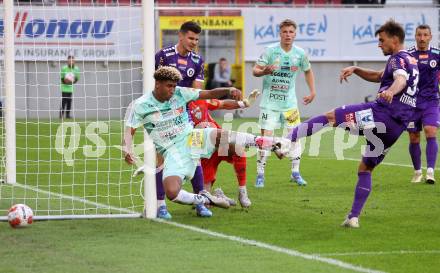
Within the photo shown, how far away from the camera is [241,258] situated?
7805mm

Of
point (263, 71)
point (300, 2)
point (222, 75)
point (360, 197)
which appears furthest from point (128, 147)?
point (300, 2)

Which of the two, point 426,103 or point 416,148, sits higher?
point 426,103

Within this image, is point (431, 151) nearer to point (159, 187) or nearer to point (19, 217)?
point (159, 187)

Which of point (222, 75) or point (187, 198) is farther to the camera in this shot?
point (222, 75)

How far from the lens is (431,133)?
45.3 ft

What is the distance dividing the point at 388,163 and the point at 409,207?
5980 millimetres

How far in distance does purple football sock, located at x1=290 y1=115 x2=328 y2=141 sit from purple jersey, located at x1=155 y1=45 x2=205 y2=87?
1.66 meters

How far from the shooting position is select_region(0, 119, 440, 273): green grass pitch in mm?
7637

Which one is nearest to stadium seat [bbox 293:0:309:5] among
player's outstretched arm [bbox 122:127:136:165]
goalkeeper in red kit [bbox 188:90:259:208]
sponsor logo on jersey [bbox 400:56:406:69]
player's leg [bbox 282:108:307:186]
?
player's leg [bbox 282:108:307:186]

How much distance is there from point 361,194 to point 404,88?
1.22 metres

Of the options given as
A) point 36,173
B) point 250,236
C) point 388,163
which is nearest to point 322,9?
point 388,163

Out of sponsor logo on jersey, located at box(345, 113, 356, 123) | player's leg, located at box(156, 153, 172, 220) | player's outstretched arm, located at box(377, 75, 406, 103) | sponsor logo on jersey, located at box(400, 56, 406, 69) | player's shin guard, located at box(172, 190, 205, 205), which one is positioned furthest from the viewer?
player's leg, located at box(156, 153, 172, 220)

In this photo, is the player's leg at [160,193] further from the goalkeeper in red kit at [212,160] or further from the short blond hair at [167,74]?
the short blond hair at [167,74]

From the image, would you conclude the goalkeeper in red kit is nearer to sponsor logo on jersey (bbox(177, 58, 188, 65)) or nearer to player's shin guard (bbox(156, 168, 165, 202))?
sponsor logo on jersey (bbox(177, 58, 188, 65))
